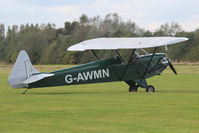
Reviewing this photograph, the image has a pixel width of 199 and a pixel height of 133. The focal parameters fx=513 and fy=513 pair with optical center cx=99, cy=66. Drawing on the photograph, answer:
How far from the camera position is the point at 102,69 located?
18078mm

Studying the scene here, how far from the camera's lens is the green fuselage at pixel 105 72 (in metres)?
17.4

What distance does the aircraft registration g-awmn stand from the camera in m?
17.0

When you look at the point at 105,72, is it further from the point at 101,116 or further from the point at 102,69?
the point at 101,116

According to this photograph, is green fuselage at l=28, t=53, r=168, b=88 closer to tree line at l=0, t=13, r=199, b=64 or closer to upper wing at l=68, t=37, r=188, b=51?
upper wing at l=68, t=37, r=188, b=51

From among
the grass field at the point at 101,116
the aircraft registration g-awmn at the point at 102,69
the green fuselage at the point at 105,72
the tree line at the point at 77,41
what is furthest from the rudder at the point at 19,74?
the tree line at the point at 77,41

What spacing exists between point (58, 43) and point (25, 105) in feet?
225

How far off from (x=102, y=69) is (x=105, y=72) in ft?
0.53

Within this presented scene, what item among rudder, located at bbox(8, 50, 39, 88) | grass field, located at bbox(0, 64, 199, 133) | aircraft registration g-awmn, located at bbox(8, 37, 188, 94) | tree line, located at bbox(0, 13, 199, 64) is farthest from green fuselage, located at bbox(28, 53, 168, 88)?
tree line, located at bbox(0, 13, 199, 64)

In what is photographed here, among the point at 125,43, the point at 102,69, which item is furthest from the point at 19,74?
the point at 125,43

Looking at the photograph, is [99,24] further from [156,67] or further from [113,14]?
[156,67]

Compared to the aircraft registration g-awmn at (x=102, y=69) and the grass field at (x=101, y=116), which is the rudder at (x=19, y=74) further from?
the grass field at (x=101, y=116)

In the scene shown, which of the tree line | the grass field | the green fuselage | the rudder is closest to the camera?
the grass field

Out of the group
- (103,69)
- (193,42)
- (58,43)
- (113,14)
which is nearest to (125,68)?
(103,69)

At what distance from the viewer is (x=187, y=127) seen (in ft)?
29.6
